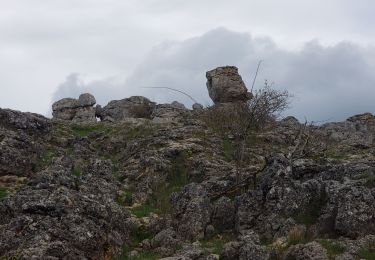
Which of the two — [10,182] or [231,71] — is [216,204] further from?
[231,71]

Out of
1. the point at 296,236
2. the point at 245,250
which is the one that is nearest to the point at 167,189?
the point at 296,236

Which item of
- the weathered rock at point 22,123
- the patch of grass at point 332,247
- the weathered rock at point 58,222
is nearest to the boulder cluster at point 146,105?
the weathered rock at point 22,123

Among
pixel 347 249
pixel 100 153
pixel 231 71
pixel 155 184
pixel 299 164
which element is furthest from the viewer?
pixel 231 71

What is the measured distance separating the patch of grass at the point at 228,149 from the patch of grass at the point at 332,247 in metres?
18.2

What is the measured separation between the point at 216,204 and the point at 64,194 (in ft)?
27.0

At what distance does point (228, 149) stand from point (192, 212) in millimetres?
18056

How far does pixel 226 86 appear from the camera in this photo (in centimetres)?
6794

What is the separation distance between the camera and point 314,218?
24.1 metres

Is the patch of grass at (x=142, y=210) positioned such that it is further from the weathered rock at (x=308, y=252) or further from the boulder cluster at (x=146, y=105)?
the boulder cluster at (x=146, y=105)

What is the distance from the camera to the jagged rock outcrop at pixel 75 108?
3041 inches

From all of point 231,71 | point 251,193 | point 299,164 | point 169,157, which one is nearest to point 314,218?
point 251,193

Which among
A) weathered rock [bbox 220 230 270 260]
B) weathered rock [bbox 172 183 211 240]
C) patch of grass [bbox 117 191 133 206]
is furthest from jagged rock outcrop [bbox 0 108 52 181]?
weathered rock [bbox 220 230 270 260]

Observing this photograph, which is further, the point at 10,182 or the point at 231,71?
the point at 231,71

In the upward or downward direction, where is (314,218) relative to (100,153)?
downward
